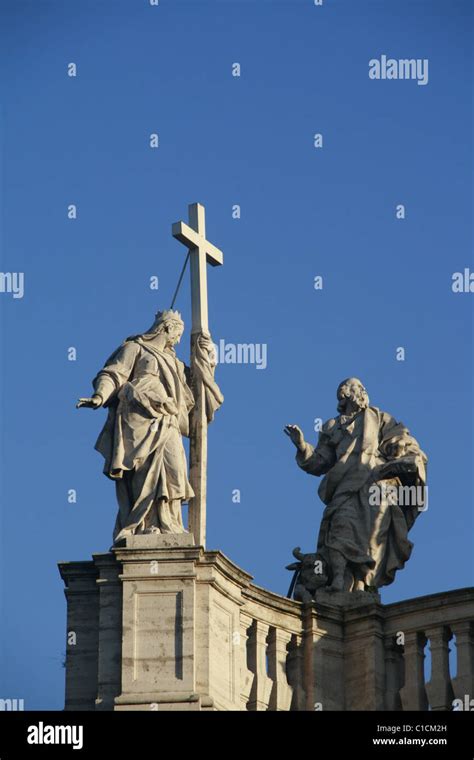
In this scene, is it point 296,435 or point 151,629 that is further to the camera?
point 296,435

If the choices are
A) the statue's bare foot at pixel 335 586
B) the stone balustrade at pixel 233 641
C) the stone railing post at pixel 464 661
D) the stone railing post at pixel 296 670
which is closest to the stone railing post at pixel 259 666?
the stone balustrade at pixel 233 641

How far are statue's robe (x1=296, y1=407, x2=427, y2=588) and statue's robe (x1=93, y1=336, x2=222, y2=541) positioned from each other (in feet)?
9.04

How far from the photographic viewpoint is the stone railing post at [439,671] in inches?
1390

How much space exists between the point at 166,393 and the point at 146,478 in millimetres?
1258

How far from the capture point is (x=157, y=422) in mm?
35000

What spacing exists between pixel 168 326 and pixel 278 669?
435 cm

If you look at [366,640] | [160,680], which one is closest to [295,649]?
[366,640]

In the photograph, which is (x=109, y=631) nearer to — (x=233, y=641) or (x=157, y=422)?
(x=233, y=641)

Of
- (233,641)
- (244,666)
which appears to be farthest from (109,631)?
(244,666)

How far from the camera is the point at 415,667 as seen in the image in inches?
1411

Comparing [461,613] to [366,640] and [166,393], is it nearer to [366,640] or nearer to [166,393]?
[366,640]

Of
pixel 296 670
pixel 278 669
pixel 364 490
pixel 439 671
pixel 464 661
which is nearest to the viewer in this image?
pixel 464 661

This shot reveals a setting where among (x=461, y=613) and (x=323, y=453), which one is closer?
(x=461, y=613)

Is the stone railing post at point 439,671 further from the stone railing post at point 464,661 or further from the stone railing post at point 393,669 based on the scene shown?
the stone railing post at point 393,669
